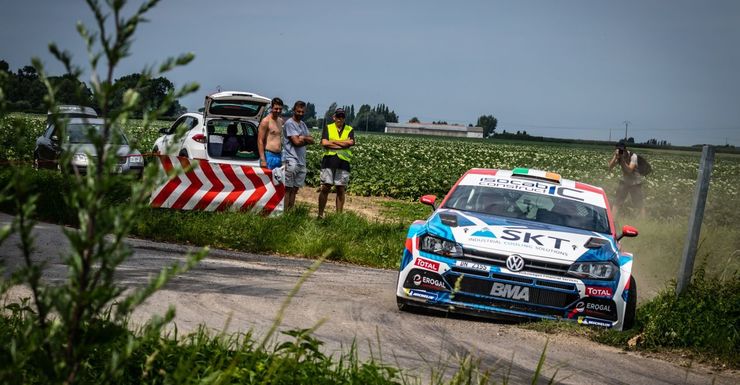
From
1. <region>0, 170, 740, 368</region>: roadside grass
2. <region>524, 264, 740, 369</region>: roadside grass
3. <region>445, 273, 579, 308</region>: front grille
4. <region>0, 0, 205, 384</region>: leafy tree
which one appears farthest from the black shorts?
<region>0, 0, 205, 384</region>: leafy tree

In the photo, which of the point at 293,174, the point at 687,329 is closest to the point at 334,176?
the point at 293,174

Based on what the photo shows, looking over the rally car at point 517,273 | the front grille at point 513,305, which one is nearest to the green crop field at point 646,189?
the rally car at point 517,273

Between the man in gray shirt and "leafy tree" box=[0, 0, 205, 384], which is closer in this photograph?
"leafy tree" box=[0, 0, 205, 384]

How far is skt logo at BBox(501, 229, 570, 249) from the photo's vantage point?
924 centimetres

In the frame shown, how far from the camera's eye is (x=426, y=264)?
30.1 feet

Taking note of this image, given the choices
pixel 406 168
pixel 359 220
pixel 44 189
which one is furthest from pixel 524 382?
pixel 406 168

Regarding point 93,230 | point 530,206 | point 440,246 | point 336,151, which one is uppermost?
point 93,230

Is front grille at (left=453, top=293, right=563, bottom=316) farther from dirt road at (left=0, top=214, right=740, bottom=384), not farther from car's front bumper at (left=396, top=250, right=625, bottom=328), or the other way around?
dirt road at (left=0, top=214, right=740, bottom=384)

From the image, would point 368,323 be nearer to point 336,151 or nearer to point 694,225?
point 694,225

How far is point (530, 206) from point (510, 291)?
6.42ft

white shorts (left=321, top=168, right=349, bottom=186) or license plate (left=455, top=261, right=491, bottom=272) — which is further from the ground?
white shorts (left=321, top=168, right=349, bottom=186)

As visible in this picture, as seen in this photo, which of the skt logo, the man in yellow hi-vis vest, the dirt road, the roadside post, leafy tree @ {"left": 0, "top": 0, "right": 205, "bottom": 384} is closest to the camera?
leafy tree @ {"left": 0, "top": 0, "right": 205, "bottom": 384}

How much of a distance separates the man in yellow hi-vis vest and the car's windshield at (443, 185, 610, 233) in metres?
5.36

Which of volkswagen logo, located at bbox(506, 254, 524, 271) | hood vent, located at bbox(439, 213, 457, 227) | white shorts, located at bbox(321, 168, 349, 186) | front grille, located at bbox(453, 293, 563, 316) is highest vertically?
hood vent, located at bbox(439, 213, 457, 227)
